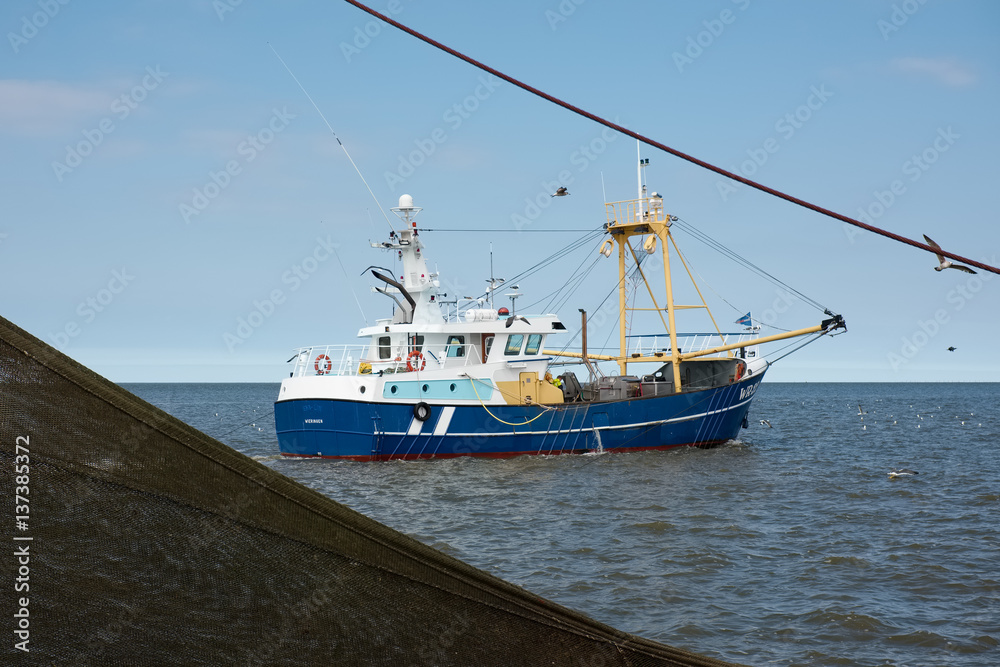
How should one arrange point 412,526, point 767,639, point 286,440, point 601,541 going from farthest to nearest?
1. point 286,440
2. point 412,526
3. point 601,541
4. point 767,639

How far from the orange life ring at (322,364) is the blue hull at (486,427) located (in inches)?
43.1

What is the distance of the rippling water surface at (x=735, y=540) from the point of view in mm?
8172

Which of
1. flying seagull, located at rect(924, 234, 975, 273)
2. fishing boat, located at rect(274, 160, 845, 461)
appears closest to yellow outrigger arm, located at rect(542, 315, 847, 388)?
fishing boat, located at rect(274, 160, 845, 461)

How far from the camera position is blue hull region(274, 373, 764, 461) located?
21.0 metres

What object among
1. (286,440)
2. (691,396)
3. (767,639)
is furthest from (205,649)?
(691,396)

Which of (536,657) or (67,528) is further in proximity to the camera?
(536,657)

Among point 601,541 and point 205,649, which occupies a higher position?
point 205,649

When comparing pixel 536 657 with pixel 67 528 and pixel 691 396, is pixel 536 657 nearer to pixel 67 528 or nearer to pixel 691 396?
pixel 67 528

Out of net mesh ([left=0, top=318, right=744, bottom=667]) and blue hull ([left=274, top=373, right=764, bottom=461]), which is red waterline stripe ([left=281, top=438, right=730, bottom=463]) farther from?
net mesh ([left=0, top=318, right=744, bottom=667])

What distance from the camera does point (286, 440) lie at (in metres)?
22.3

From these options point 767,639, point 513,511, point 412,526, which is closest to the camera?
point 767,639

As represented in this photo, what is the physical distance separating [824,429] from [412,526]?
30956 millimetres

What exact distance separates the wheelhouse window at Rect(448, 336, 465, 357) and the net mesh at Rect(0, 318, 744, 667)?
19682 mm

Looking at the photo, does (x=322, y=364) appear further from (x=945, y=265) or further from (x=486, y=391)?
(x=945, y=265)
